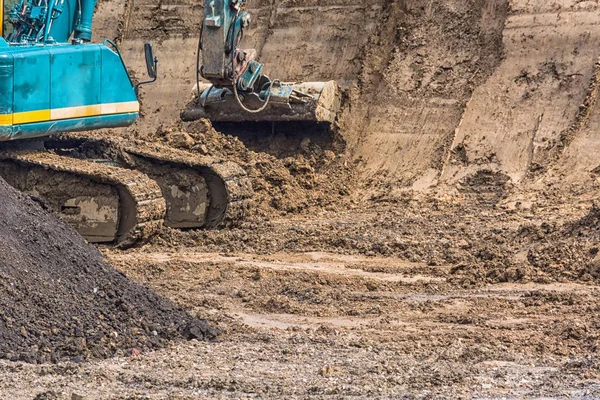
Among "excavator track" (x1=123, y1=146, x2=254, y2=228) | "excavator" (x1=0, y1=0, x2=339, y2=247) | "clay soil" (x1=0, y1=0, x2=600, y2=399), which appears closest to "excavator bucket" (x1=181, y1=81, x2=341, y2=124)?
"clay soil" (x1=0, y1=0, x2=600, y2=399)

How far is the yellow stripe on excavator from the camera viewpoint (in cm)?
1116

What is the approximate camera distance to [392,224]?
1216 cm

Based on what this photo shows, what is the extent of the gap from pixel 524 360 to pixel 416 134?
26.3ft

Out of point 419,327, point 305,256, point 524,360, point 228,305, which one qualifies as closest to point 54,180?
point 305,256

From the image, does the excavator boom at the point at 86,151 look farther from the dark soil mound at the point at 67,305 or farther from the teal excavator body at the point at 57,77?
the dark soil mound at the point at 67,305

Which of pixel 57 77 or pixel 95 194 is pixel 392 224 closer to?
pixel 95 194

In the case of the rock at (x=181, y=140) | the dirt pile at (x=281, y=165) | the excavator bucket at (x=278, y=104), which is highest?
the excavator bucket at (x=278, y=104)

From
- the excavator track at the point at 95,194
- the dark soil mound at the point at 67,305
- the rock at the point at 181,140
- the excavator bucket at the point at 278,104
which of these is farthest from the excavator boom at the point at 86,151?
the dark soil mound at the point at 67,305

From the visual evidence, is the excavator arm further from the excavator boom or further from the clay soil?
the excavator boom

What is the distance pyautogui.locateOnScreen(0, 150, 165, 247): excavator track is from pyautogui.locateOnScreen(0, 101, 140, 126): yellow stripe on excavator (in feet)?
1.36

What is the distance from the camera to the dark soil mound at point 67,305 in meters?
6.78

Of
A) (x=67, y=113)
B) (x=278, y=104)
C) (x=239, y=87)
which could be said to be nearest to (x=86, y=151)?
(x=67, y=113)

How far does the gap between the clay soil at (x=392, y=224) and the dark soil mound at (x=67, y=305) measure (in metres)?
0.19

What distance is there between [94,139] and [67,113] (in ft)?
2.59
